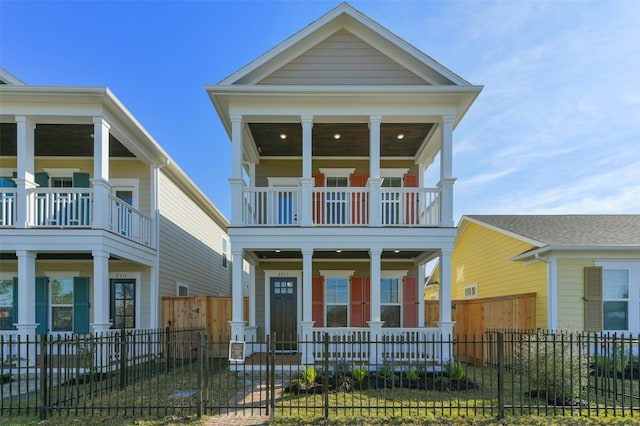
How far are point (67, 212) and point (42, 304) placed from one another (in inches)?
157

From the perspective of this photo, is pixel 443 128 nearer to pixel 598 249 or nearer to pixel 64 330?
pixel 598 249

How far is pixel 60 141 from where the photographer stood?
1224 cm

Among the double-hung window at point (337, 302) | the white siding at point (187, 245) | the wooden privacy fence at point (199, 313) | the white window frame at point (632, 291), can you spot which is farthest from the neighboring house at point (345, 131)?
the white window frame at point (632, 291)

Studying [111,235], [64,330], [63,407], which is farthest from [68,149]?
[63,407]

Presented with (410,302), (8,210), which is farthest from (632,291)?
(8,210)

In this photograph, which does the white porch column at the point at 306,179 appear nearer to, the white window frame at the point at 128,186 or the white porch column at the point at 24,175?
the white window frame at the point at 128,186

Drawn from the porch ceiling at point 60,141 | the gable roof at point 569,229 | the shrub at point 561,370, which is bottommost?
the shrub at point 561,370

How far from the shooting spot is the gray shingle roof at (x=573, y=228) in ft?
38.5

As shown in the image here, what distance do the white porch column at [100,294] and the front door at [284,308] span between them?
4.93m

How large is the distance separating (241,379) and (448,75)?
8.92 m

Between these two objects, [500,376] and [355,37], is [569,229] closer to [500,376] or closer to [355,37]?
[500,376]

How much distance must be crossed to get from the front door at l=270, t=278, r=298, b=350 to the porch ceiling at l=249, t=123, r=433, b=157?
4.21 m

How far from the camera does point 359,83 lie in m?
11.1

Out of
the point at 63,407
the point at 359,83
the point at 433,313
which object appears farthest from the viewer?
the point at 433,313
